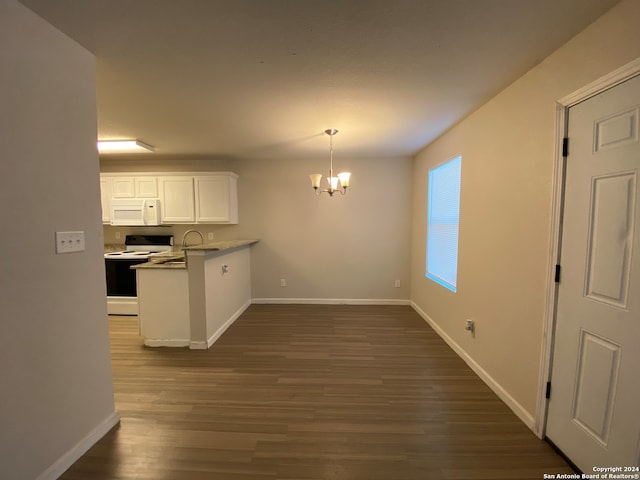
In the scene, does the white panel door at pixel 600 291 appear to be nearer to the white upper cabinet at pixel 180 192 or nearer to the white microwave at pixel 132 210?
the white upper cabinet at pixel 180 192

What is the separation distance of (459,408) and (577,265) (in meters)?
1.33

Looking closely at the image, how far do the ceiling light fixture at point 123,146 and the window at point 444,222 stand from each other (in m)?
3.99

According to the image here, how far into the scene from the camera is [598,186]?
1.33 metres

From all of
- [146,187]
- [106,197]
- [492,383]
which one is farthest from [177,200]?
[492,383]

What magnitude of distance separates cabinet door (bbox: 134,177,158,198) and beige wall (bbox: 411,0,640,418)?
4411 millimetres

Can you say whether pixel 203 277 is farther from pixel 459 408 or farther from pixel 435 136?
pixel 435 136

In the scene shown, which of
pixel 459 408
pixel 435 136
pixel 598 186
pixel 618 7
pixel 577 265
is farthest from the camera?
pixel 435 136

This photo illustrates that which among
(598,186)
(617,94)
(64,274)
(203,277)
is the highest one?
(617,94)

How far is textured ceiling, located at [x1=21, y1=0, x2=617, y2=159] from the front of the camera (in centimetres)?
126

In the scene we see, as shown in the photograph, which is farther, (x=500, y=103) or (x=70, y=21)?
(x=500, y=103)

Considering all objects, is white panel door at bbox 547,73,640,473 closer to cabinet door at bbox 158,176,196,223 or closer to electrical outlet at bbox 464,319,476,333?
electrical outlet at bbox 464,319,476,333

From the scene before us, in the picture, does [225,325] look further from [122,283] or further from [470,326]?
[470,326]

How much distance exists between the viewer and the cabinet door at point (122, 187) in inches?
160

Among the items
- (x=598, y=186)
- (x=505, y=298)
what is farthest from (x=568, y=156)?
(x=505, y=298)
